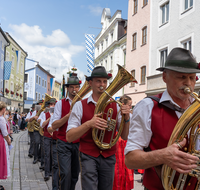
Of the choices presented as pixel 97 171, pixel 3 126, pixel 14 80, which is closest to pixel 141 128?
pixel 97 171

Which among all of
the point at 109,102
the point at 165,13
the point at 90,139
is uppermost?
the point at 165,13

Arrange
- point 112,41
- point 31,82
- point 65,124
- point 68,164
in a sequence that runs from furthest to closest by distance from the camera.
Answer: point 31,82 → point 112,41 → point 65,124 → point 68,164

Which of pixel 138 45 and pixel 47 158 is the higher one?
pixel 138 45

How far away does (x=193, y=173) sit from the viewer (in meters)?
1.71

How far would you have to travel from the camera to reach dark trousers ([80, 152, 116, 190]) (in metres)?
3.48

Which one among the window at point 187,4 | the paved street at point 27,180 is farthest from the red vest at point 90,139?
the window at point 187,4

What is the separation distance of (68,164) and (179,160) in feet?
11.3

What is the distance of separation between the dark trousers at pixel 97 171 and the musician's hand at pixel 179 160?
1.92 meters

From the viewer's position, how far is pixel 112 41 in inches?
1230

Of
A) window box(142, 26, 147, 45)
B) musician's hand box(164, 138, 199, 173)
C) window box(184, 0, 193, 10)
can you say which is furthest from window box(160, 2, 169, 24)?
musician's hand box(164, 138, 199, 173)

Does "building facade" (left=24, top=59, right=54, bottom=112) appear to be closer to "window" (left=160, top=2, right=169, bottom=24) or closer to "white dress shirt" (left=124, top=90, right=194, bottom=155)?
"window" (left=160, top=2, right=169, bottom=24)

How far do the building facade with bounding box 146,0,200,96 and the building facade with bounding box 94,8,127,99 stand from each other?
27.3 ft

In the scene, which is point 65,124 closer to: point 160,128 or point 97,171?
point 97,171

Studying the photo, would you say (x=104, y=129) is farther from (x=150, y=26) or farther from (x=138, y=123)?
(x=150, y=26)
